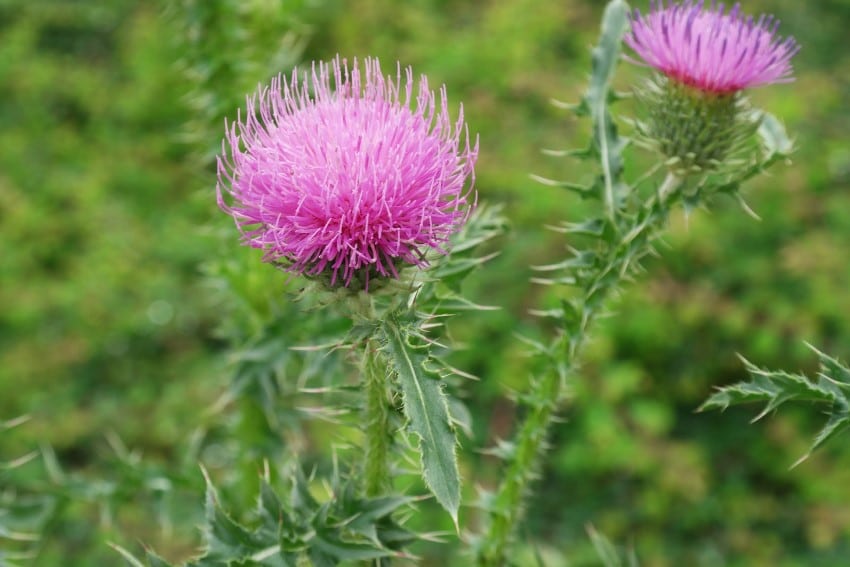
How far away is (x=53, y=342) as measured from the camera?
4.74m

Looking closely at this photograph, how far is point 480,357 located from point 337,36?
10.2 ft

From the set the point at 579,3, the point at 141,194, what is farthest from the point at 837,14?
the point at 141,194

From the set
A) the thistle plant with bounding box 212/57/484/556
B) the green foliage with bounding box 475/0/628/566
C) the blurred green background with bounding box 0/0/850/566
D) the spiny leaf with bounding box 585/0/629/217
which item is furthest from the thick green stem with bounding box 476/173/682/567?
the blurred green background with bounding box 0/0/850/566

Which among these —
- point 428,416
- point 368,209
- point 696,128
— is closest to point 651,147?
point 696,128

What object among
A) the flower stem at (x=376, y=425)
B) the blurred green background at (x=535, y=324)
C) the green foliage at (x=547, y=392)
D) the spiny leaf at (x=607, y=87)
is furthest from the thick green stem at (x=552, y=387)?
the blurred green background at (x=535, y=324)

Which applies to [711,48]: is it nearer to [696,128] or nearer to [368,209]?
[696,128]

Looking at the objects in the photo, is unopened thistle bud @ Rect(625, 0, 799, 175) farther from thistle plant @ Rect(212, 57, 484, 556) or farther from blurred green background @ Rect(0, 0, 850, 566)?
blurred green background @ Rect(0, 0, 850, 566)

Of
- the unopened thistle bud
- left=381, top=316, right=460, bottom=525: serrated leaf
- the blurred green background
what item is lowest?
the blurred green background

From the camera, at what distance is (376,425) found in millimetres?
1580

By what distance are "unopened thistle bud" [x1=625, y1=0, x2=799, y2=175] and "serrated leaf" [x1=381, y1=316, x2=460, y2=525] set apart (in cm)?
85

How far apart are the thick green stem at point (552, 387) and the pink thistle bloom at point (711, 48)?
0.34 meters

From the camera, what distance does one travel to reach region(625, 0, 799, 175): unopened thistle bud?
185cm

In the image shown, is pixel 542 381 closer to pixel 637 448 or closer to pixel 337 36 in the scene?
pixel 637 448

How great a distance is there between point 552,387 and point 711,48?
83 cm
